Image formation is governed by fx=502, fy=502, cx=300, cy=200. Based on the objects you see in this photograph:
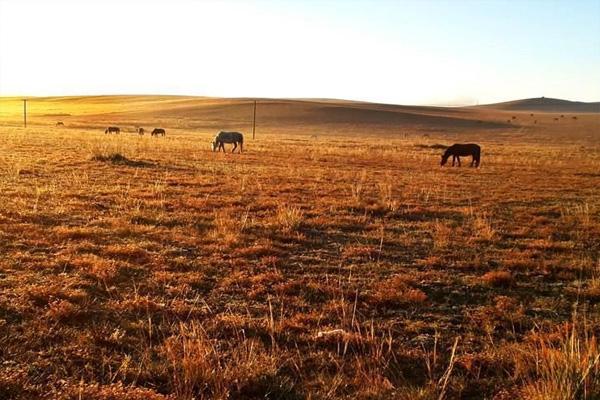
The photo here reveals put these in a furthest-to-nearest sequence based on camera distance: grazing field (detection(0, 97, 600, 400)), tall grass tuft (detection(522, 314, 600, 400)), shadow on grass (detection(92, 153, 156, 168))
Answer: shadow on grass (detection(92, 153, 156, 168)), grazing field (detection(0, 97, 600, 400)), tall grass tuft (detection(522, 314, 600, 400))

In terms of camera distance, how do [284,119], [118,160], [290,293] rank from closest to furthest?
[290,293] < [118,160] < [284,119]

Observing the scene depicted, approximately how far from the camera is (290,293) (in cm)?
640

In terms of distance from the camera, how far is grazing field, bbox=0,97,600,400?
4098mm

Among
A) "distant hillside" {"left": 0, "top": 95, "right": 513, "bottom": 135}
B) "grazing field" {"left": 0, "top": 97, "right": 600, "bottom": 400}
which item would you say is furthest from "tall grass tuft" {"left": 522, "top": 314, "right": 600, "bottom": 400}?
"distant hillside" {"left": 0, "top": 95, "right": 513, "bottom": 135}

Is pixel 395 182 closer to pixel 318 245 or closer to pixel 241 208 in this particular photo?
pixel 241 208

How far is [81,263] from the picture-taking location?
6.95 metres

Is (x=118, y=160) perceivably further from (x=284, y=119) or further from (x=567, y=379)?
(x=284, y=119)

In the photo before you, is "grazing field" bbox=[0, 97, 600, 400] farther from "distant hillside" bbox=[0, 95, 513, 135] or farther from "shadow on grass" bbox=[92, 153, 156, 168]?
"distant hillside" bbox=[0, 95, 513, 135]

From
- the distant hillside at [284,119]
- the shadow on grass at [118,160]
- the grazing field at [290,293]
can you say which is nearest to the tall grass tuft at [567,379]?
the grazing field at [290,293]

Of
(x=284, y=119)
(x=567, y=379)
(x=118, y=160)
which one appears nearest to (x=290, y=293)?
(x=567, y=379)

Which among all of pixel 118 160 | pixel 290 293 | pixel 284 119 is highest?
pixel 284 119

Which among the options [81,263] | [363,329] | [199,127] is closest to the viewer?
[363,329]

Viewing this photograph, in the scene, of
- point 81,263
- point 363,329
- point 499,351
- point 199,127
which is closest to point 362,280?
point 363,329

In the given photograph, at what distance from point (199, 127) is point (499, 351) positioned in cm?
7085
